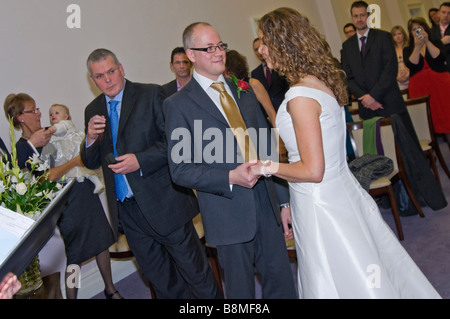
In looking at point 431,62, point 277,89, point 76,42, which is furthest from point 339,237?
point 431,62

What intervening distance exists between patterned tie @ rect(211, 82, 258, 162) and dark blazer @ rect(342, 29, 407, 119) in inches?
105

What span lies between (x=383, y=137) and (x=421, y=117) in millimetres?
858

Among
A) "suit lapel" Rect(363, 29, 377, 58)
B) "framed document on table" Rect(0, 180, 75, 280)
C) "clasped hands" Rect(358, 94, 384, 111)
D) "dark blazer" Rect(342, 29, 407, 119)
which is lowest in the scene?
"clasped hands" Rect(358, 94, 384, 111)

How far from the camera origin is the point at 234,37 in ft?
21.0

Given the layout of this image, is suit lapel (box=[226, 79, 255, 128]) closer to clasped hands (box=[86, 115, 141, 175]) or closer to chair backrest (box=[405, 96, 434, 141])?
clasped hands (box=[86, 115, 141, 175])

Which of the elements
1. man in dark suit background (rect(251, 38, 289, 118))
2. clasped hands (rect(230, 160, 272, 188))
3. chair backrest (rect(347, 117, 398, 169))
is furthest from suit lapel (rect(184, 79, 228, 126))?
man in dark suit background (rect(251, 38, 289, 118))

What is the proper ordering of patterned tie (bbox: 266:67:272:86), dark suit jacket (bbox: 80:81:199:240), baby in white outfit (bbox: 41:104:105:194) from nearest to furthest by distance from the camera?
dark suit jacket (bbox: 80:81:199:240) → baby in white outfit (bbox: 41:104:105:194) → patterned tie (bbox: 266:67:272:86)

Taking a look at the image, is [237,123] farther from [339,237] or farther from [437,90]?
[437,90]

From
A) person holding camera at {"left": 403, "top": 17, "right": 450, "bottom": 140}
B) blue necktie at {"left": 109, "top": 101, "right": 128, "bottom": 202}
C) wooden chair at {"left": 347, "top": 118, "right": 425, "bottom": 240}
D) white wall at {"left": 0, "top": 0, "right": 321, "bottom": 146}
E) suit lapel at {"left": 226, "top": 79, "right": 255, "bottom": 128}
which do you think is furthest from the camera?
person holding camera at {"left": 403, "top": 17, "right": 450, "bottom": 140}

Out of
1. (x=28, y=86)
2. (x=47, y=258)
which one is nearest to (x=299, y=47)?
(x=28, y=86)

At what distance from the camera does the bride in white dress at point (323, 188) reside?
1.99 metres

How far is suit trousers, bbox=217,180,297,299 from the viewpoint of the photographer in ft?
7.59

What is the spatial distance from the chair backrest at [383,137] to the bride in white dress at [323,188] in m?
2.07

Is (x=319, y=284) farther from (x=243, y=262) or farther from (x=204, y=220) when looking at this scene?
(x=204, y=220)
